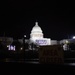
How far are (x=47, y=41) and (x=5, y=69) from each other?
85400mm

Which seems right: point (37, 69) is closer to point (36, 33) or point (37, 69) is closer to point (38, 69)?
point (38, 69)

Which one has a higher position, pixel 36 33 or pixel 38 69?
pixel 36 33

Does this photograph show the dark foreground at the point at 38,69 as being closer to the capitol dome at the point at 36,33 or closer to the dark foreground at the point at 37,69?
the dark foreground at the point at 37,69

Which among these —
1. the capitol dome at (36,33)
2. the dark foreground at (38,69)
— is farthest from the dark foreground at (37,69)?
the capitol dome at (36,33)

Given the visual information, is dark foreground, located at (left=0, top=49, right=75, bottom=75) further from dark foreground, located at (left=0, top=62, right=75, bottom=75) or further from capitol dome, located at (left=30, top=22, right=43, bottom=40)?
capitol dome, located at (left=30, top=22, right=43, bottom=40)

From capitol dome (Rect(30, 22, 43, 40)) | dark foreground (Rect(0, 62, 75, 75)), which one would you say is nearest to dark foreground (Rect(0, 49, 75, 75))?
dark foreground (Rect(0, 62, 75, 75))

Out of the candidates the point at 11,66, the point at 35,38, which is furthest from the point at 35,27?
the point at 11,66

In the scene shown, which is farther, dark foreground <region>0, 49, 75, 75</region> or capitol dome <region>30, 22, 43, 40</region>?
capitol dome <region>30, 22, 43, 40</region>

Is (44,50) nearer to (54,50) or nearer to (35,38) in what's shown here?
(54,50)

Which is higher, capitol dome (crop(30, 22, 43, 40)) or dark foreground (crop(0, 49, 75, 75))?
capitol dome (crop(30, 22, 43, 40))

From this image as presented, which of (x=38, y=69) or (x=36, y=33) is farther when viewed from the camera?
(x=36, y=33)

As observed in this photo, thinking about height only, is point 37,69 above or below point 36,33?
below

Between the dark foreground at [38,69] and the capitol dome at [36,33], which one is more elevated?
the capitol dome at [36,33]

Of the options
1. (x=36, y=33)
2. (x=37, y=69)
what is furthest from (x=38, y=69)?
(x=36, y=33)
